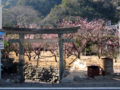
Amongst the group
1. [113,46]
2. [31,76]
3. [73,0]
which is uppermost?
[73,0]

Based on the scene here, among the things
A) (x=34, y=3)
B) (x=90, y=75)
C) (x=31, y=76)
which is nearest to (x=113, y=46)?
(x=90, y=75)

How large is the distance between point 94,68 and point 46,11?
72.9 feet

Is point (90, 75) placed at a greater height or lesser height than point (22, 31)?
lesser

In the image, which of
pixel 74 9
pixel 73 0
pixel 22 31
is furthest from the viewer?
pixel 73 0

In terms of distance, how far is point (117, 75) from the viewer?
21.0 feet

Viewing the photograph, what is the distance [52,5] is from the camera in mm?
27891

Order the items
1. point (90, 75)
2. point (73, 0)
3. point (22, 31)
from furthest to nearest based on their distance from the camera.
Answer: point (73, 0)
point (22, 31)
point (90, 75)

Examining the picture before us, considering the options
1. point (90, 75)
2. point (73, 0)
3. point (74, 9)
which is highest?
point (73, 0)

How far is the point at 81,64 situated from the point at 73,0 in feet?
62.1

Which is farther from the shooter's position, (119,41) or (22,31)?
(119,41)

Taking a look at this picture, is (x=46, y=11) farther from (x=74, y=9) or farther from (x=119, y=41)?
(x=119, y=41)

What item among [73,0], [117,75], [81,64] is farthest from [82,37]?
[73,0]

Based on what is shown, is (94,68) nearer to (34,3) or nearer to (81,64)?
(81,64)

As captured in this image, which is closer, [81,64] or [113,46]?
[81,64]
